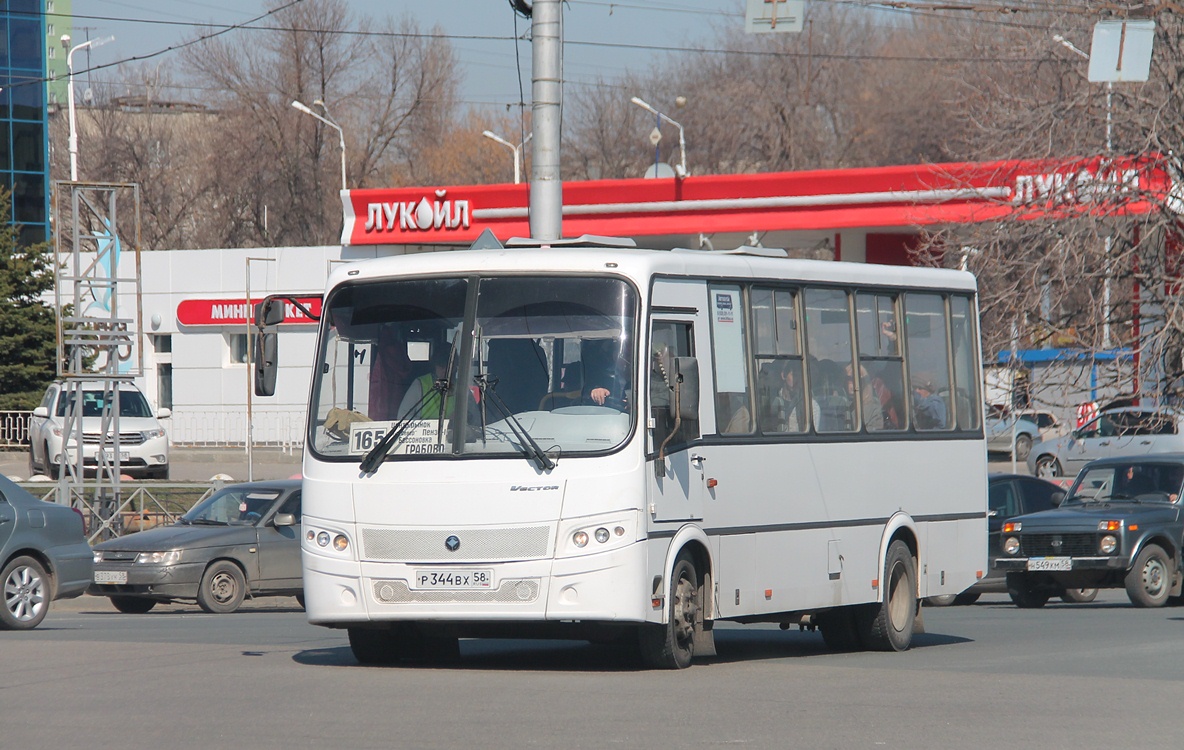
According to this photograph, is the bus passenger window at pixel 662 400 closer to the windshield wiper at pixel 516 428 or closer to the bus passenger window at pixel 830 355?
the windshield wiper at pixel 516 428

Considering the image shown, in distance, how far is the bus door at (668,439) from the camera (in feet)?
34.7

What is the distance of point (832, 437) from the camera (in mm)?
12375

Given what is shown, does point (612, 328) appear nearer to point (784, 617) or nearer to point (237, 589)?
point (784, 617)

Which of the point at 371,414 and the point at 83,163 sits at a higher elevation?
the point at 83,163

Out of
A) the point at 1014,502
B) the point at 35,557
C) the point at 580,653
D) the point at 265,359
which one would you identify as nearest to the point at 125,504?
the point at 35,557

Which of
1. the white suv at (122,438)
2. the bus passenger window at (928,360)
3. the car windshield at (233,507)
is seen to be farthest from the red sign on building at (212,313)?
the bus passenger window at (928,360)

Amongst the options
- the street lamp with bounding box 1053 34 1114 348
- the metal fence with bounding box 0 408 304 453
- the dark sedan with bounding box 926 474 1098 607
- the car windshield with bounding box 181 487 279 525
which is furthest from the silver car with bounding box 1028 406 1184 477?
the metal fence with bounding box 0 408 304 453

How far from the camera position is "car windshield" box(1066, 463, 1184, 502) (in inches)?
790

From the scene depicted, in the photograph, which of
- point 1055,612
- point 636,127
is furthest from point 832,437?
point 636,127

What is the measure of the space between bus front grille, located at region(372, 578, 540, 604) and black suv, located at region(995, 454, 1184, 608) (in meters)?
10.4

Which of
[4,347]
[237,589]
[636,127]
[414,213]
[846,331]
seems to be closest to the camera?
[846,331]

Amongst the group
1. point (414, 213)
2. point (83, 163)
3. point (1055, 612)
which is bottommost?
point (1055, 612)

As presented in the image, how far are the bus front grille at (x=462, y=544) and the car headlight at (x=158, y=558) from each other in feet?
26.9

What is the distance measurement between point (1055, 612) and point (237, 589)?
339 inches
